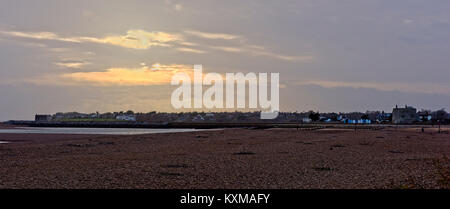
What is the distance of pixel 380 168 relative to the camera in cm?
2152

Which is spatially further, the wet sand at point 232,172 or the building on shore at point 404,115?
the building on shore at point 404,115

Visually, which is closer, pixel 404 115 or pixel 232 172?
pixel 232 172

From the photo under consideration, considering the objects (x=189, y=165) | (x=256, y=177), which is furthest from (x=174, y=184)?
(x=189, y=165)

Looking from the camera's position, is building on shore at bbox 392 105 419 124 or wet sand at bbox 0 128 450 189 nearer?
wet sand at bbox 0 128 450 189

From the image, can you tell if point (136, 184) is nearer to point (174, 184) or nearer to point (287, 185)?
point (174, 184)

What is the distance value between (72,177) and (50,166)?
14.9 ft

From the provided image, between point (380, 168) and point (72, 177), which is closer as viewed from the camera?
point (72, 177)

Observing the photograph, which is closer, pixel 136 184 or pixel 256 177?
pixel 136 184

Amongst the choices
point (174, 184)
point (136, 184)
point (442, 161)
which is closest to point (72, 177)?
point (136, 184)

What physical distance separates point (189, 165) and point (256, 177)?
197 inches
